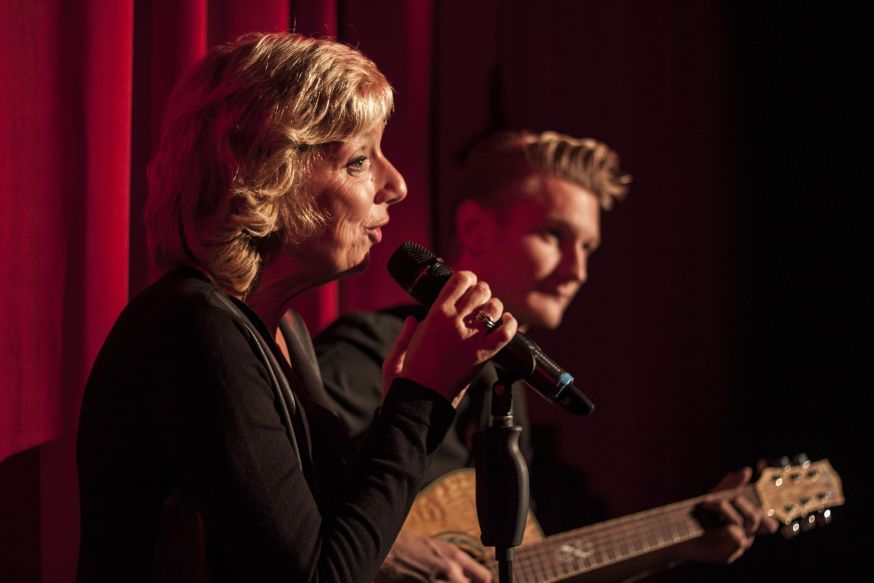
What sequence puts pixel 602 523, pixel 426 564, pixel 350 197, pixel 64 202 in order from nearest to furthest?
pixel 350 197 → pixel 64 202 → pixel 426 564 → pixel 602 523

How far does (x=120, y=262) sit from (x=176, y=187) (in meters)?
0.30

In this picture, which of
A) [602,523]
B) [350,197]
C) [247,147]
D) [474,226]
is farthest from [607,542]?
[247,147]

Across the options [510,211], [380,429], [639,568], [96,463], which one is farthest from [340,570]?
[510,211]

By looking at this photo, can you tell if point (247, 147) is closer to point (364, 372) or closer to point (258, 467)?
point (258, 467)

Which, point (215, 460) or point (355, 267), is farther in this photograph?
point (355, 267)

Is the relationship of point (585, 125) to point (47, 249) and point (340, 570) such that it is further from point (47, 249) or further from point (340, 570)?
point (340, 570)

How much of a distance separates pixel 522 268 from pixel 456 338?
920 millimetres

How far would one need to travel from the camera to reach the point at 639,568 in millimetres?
1783

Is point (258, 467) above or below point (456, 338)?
below

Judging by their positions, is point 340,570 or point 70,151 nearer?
point 340,570

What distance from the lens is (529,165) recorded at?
80.4 inches

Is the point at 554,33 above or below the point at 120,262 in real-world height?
above

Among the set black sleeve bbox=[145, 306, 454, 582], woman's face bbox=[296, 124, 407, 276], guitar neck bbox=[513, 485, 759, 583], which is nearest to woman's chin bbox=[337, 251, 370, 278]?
woman's face bbox=[296, 124, 407, 276]

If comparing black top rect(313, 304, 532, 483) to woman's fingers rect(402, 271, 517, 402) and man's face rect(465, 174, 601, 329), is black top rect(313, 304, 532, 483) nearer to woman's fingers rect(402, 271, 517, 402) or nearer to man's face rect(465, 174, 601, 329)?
man's face rect(465, 174, 601, 329)
